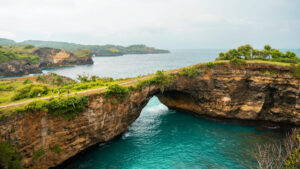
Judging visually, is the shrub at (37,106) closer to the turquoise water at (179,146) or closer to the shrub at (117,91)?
the shrub at (117,91)

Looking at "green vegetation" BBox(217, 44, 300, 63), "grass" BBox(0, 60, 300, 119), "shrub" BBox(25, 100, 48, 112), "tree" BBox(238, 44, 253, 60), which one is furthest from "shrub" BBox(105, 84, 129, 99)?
"tree" BBox(238, 44, 253, 60)

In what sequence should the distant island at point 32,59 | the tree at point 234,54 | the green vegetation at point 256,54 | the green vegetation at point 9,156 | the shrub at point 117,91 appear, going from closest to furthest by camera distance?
the green vegetation at point 9,156
the shrub at point 117,91
the green vegetation at point 256,54
the tree at point 234,54
the distant island at point 32,59

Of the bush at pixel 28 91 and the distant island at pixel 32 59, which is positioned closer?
the bush at pixel 28 91

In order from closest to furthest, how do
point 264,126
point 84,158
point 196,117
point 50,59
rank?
1. point 84,158
2. point 264,126
3. point 196,117
4. point 50,59

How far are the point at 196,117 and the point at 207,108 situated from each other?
3739 mm

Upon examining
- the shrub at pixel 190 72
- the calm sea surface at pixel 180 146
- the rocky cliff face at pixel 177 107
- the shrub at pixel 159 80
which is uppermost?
the shrub at pixel 190 72

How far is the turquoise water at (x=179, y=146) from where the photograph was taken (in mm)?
22312

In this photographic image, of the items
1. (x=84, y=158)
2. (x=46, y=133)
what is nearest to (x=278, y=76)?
(x=84, y=158)

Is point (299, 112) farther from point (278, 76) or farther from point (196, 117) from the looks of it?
point (196, 117)

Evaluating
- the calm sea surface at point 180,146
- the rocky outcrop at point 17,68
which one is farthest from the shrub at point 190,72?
the rocky outcrop at point 17,68

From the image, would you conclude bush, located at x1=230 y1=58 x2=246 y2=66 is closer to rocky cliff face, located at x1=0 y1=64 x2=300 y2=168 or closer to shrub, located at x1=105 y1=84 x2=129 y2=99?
rocky cliff face, located at x1=0 y1=64 x2=300 y2=168

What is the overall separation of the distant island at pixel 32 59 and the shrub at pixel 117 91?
100.0 meters

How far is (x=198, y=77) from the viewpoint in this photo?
33062mm

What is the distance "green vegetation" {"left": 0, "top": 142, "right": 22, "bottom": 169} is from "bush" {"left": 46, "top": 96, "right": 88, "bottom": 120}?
4847 mm
